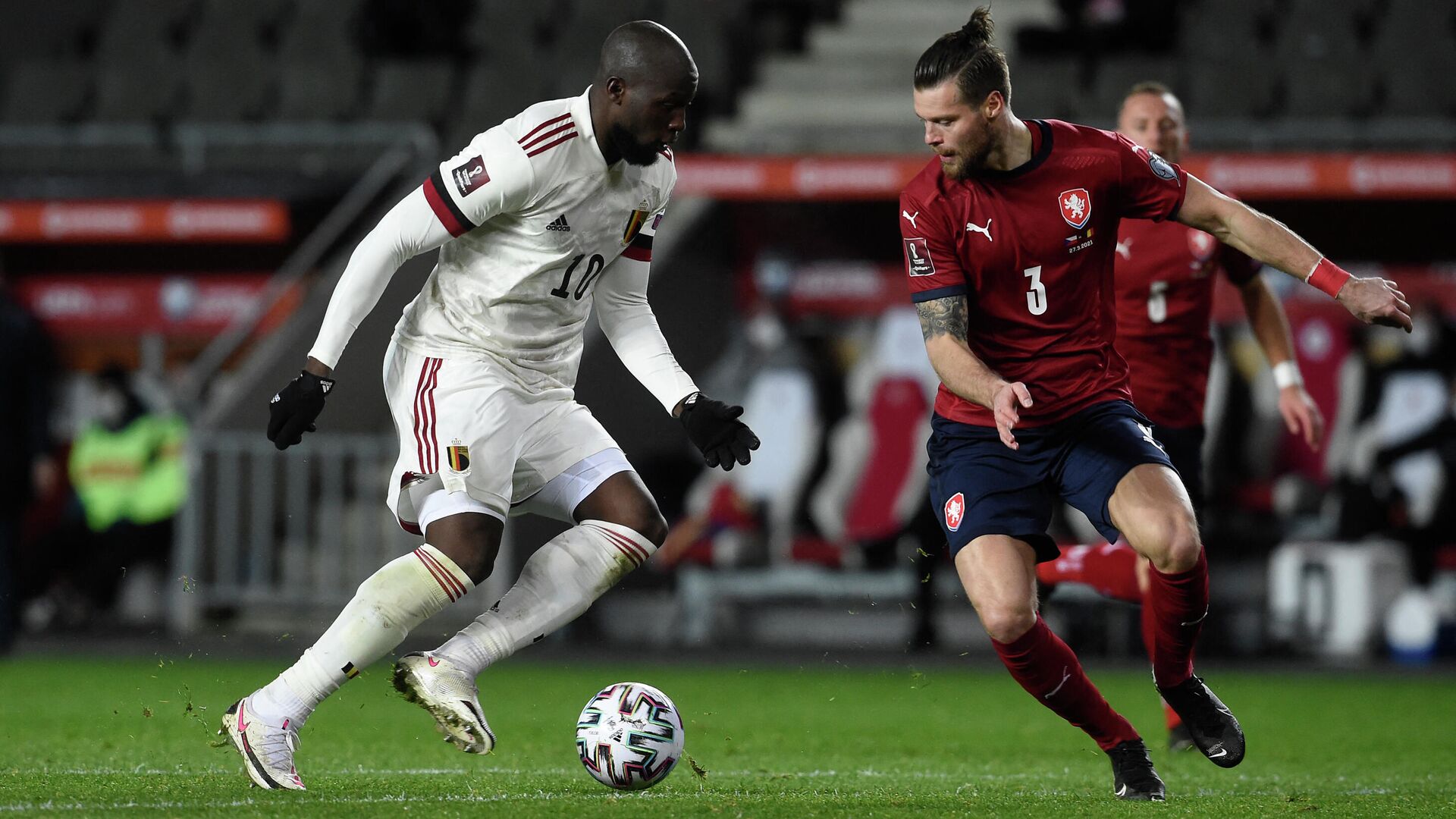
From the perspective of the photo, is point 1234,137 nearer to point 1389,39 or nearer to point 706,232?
point 1389,39

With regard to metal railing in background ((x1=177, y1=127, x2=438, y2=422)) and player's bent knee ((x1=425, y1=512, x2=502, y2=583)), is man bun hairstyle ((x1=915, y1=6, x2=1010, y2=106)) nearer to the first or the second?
player's bent knee ((x1=425, y1=512, x2=502, y2=583))

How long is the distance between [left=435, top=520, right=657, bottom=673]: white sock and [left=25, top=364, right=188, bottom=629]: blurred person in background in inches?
343

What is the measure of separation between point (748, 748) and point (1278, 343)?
246 centimetres

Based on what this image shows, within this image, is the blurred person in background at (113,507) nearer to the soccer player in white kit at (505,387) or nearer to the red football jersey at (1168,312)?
the red football jersey at (1168,312)

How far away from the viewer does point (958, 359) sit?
4.92m

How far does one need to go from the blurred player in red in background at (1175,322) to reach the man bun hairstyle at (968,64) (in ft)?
5.47

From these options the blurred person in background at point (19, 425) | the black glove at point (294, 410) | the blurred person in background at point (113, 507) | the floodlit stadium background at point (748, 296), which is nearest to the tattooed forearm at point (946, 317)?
the black glove at point (294, 410)

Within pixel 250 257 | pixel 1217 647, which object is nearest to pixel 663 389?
pixel 1217 647

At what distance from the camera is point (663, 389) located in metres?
5.29

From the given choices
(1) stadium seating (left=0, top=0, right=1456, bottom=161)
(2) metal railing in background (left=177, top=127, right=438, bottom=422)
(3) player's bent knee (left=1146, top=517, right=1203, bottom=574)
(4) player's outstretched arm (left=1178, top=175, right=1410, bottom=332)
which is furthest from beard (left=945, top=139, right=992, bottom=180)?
(2) metal railing in background (left=177, top=127, right=438, bottom=422)

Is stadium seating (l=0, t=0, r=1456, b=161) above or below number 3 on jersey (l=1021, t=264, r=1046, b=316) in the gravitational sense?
above

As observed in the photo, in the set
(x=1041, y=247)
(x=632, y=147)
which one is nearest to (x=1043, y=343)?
(x=1041, y=247)

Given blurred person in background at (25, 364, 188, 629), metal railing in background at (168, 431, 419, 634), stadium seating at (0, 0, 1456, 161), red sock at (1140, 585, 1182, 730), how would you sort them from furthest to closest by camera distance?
blurred person in background at (25, 364, 188, 629)
stadium seating at (0, 0, 1456, 161)
metal railing in background at (168, 431, 419, 634)
red sock at (1140, 585, 1182, 730)

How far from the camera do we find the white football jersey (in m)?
4.91
